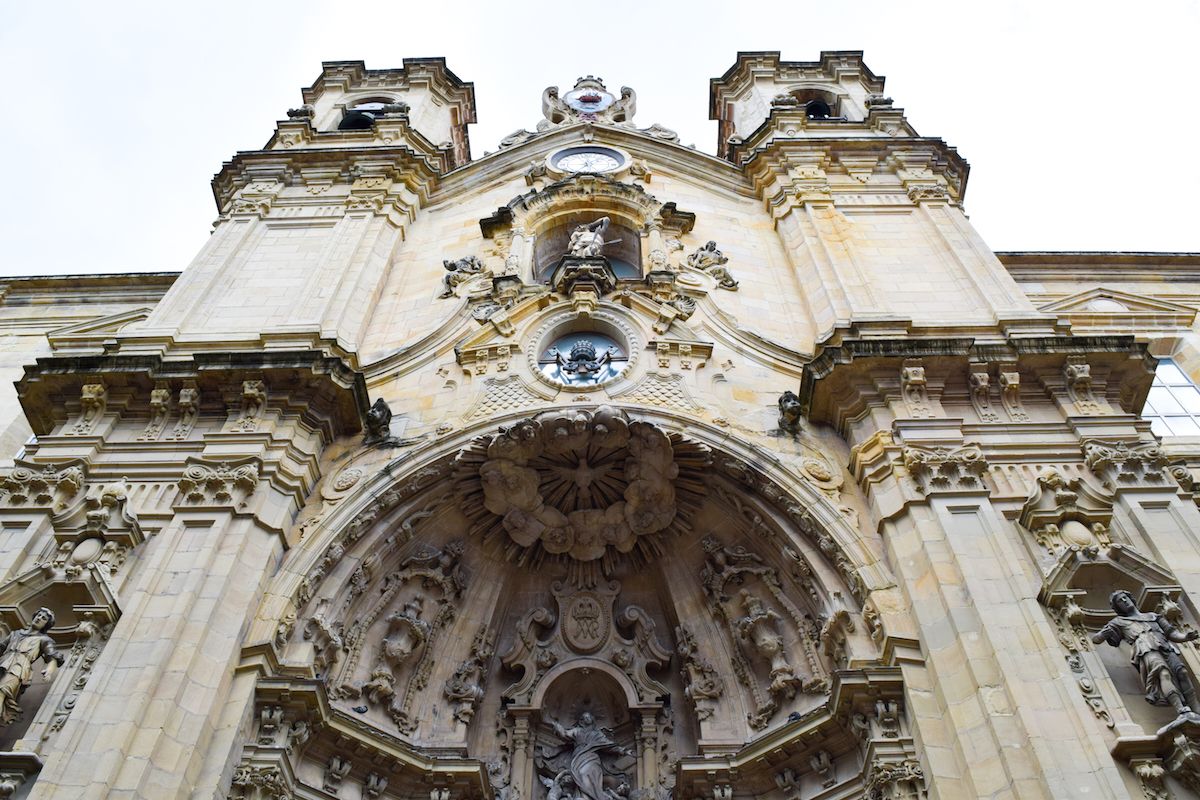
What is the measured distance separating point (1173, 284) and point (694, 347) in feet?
35.7

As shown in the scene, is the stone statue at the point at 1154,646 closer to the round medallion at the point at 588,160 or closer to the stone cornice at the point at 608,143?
the stone cornice at the point at 608,143

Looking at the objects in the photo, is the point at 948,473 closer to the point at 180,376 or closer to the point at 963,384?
the point at 963,384

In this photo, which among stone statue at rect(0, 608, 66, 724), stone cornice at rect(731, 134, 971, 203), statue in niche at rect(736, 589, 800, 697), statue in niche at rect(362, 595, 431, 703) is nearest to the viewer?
stone statue at rect(0, 608, 66, 724)

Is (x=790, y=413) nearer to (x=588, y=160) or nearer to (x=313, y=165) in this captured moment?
(x=588, y=160)

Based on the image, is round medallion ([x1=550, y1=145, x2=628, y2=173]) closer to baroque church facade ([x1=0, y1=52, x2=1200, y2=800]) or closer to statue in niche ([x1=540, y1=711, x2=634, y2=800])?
baroque church facade ([x1=0, y1=52, x2=1200, y2=800])

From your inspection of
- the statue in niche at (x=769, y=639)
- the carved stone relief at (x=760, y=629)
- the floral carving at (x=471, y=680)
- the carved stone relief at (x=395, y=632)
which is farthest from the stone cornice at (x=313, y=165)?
the statue in niche at (x=769, y=639)

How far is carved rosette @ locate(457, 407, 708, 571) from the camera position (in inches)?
513

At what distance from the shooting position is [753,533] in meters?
12.9

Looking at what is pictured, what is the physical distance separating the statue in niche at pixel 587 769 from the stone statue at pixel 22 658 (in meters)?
5.69

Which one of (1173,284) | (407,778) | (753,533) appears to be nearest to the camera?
(407,778)

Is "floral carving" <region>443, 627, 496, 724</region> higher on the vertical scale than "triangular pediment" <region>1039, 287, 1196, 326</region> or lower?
lower

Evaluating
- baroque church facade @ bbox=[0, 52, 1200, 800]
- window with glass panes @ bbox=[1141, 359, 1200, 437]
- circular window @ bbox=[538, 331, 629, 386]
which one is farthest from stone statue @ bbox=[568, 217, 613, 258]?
window with glass panes @ bbox=[1141, 359, 1200, 437]

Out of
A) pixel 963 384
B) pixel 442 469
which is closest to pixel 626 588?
pixel 442 469

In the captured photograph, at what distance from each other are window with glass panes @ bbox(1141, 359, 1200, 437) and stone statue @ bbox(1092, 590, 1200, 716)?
6.93 meters
